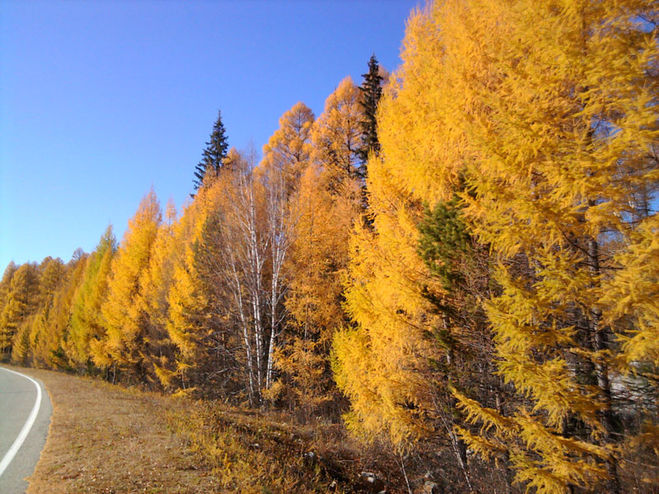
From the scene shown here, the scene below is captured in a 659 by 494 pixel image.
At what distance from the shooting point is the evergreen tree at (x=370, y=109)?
47.0ft

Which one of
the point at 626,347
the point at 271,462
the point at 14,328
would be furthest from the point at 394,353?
the point at 14,328

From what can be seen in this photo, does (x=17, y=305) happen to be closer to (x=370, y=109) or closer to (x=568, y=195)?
(x=370, y=109)

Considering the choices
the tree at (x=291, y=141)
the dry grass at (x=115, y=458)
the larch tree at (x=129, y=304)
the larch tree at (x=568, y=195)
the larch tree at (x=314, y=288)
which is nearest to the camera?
the larch tree at (x=568, y=195)

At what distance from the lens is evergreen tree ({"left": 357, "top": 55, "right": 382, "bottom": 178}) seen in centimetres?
1434

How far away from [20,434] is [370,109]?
15643 mm

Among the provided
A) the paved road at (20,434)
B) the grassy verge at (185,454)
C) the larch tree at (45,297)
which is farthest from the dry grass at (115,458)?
the larch tree at (45,297)

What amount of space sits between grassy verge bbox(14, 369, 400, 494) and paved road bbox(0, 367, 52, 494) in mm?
184

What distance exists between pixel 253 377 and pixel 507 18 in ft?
46.1

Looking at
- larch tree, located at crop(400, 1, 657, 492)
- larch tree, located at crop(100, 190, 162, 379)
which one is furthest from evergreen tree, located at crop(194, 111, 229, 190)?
larch tree, located at crop(400, 1, 657, 492)

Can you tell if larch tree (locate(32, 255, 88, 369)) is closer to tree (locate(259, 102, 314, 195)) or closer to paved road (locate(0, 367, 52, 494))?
paved road (locate(0, 367, 52, 494))

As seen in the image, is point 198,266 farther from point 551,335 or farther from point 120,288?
point 551,335

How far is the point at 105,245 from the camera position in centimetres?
2870

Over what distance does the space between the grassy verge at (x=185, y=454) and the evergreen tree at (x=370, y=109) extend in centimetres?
1008

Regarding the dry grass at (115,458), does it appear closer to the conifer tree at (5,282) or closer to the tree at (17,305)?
the tree at (17,305)
